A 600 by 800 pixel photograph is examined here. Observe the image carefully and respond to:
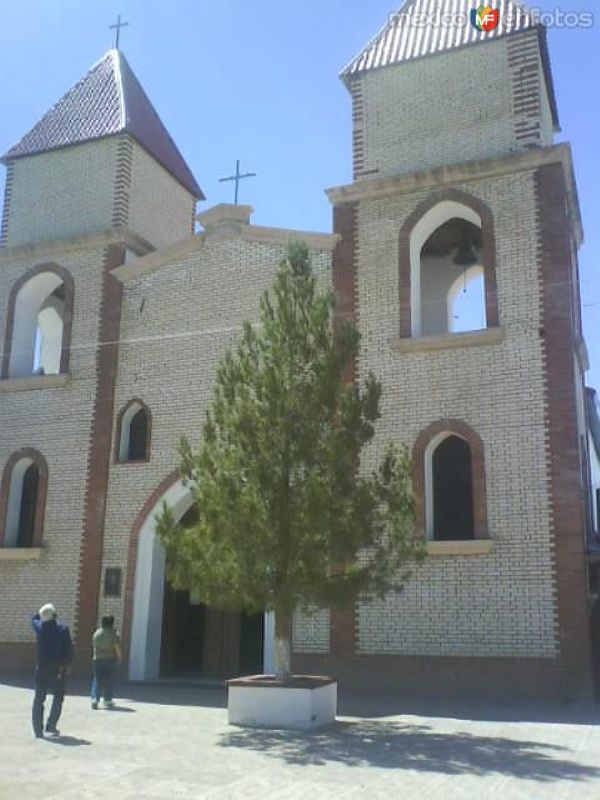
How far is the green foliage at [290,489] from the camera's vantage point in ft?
35.7

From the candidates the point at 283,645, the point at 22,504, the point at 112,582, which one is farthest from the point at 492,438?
the point at 22,504

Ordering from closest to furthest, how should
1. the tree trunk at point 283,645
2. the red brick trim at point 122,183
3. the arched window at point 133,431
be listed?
the tree trunk at point 283,645
the arched window at point 133,431
the red brick trim at point 122,183

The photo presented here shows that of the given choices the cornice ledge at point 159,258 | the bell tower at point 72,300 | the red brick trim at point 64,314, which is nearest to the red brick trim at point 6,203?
the bell tower at point 72,300

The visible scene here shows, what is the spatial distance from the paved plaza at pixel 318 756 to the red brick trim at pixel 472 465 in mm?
2892

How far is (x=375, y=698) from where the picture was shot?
44.6ft

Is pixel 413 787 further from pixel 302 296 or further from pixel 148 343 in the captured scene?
pixel 148 343

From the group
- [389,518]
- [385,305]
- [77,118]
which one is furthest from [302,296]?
[77,118]

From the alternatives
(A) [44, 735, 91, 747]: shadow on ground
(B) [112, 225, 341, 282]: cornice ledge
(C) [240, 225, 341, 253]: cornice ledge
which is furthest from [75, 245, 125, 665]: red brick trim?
(A) [44, 735, 91, 747]: shadow on ground

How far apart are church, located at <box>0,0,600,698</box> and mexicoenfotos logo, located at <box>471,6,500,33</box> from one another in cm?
19

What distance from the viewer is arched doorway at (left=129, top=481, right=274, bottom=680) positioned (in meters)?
16.5

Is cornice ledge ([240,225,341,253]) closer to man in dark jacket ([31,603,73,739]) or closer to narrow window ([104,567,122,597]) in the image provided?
narrow window ([104,567,122,597])

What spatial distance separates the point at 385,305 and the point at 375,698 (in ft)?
21.6

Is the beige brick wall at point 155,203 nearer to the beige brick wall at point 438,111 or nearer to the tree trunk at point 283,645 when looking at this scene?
the beige brick wall at point 438,111

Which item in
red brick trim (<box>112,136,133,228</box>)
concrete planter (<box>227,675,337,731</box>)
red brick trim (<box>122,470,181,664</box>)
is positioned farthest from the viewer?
red brick trim (<box>112,136,133,228</box>)
